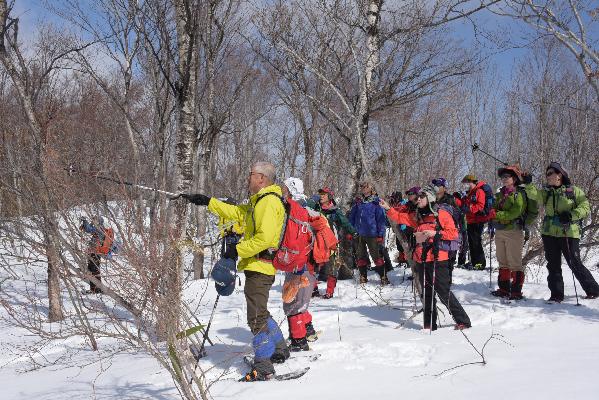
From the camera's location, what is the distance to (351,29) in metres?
7.50

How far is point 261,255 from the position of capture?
4039 millimetres

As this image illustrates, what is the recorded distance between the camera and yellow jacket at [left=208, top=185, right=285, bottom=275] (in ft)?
12.6

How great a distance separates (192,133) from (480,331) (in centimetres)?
412

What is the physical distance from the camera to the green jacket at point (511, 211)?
629 cm

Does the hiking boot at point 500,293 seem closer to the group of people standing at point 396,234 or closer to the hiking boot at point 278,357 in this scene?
the group of people standing at point 396,234

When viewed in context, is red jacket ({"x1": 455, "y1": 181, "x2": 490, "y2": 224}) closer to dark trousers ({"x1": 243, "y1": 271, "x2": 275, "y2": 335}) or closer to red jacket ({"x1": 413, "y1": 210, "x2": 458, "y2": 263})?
red jacket ({"x1": 413, "y1": 210, "x2": 458, "y2": 263})

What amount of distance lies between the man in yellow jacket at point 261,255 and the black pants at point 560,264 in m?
3.65

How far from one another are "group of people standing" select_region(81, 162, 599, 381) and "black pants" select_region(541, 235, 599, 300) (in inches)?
0.4

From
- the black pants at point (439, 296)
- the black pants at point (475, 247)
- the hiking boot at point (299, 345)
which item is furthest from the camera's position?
the black pants at point (475, 247)

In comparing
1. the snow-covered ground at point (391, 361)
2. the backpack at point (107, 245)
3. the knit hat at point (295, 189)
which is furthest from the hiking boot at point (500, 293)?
the backpack at point (107, 245)

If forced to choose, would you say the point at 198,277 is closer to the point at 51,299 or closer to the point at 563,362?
the point at 51,299

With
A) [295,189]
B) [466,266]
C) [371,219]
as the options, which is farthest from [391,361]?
[466,266]

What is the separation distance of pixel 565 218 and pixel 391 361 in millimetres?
2987

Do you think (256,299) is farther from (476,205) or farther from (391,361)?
(476,205)
